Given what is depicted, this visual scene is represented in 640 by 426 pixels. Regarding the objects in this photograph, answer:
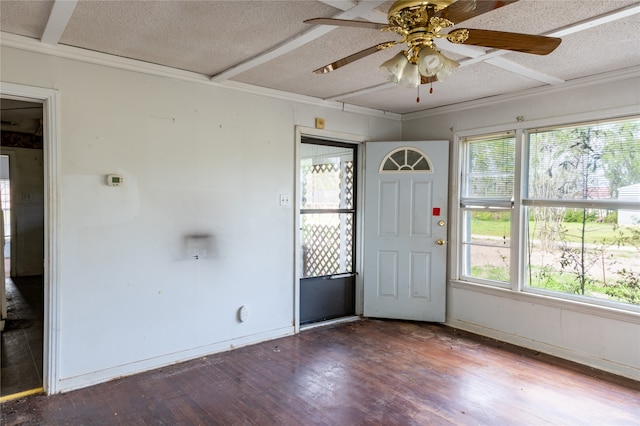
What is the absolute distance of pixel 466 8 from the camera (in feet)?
5.05

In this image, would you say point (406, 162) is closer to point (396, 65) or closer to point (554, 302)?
point (554, 302)

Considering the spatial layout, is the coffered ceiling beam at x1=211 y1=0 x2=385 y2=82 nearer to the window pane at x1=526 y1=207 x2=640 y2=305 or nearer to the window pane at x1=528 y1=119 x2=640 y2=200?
the window pane at x1=528 y1=119 x2=640 y2=200

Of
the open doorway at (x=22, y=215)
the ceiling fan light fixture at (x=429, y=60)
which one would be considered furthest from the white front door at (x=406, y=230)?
the open doorway at (x=22, y=215)

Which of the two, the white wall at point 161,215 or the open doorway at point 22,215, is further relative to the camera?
the open doorway at point 22,215

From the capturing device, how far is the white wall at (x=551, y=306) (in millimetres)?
3062

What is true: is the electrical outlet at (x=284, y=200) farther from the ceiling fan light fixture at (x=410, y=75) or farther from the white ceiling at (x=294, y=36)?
the ceiling fan light fixture at (x=410, y=75)

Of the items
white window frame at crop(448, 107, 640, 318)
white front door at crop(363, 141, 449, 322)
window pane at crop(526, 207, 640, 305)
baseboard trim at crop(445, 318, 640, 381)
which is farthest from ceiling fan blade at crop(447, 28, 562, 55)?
baseboard trim at crop(445, 318, 640, 381)

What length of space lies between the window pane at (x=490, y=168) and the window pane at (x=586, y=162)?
196 mm

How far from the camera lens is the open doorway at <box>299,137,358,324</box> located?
13.6 ft

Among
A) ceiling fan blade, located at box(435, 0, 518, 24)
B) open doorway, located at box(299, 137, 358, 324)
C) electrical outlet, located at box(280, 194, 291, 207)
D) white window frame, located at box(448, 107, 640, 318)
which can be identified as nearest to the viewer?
ceiling fan blade, located at box(435, 0, 518, 24)

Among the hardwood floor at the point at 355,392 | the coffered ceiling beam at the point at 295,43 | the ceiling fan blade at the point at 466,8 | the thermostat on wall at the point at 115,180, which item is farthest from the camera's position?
the thermostat on wall at the point at 115,180

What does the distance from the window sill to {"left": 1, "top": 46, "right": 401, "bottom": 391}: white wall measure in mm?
1852

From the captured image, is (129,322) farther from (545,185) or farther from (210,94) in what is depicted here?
(545,185)

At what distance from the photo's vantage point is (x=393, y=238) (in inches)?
171
